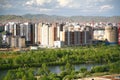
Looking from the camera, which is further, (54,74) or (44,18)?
(44,18)

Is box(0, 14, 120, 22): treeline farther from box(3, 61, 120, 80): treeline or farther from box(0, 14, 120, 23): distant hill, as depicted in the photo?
box(3, 61, 120, 80): treeline

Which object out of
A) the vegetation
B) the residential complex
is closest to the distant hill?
the residential complex

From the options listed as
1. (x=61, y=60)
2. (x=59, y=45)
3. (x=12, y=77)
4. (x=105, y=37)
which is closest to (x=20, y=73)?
(x=12, y=77)

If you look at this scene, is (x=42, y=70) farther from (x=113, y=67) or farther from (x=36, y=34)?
(x=36, y=34)

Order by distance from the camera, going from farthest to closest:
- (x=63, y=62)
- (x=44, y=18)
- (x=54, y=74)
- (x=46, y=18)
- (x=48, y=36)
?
(x=46, y=18) < (x=44, y=18) < (x=48, y=36) < (x=63, y=62) < (x=54, y=74)

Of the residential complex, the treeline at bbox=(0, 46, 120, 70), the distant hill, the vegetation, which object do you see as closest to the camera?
the vegetation

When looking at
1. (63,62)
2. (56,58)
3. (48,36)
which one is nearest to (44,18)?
(48,36)

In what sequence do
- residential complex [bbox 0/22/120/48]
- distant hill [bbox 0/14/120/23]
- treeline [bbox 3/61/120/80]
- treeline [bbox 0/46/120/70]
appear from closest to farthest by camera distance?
treeline [bbox 3/61/120/80] → treeline [bbox 0/46/120/70] → residential complex [bbox 0/22/120/48] → distant hill [bbox 0/14/120/23]

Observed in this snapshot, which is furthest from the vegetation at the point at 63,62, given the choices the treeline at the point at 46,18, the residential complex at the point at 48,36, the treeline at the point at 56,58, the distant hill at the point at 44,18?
the treeline at the point at 46,18

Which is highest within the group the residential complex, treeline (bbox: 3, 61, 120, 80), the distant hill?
the distant hill

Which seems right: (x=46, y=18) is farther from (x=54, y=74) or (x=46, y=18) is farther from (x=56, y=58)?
(x=54, y=74)

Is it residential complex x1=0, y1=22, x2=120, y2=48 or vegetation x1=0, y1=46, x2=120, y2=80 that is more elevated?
residential complex x1=0, y1=22, x2=120, y2=48

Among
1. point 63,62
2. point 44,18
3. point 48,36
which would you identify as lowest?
point 63,62

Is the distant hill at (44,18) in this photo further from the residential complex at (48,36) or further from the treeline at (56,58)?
the treeline at (56,58)
